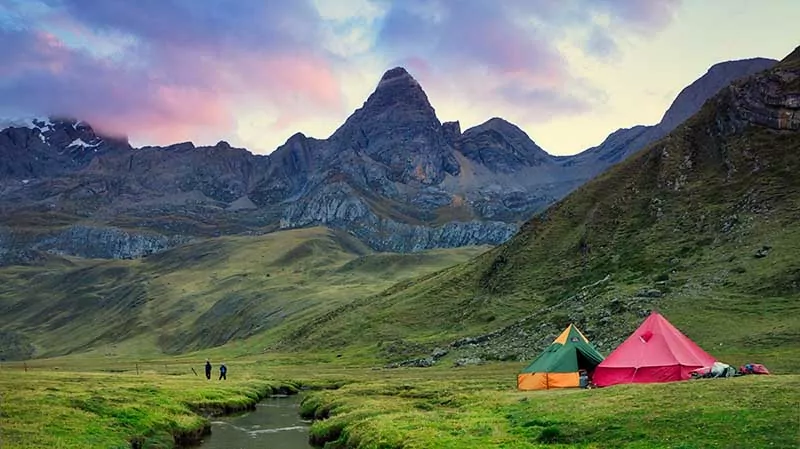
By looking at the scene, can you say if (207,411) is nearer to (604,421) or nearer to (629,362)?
(629,362)

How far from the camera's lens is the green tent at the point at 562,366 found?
173 ft

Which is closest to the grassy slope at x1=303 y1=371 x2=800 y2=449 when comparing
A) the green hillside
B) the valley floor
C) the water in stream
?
the valley floor

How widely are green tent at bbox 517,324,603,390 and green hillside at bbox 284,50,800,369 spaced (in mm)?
23598

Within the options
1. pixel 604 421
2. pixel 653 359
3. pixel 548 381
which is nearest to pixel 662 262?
pixel 548 381

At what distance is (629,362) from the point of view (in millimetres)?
49344

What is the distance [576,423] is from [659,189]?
12423cm

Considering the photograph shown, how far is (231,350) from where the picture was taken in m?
199

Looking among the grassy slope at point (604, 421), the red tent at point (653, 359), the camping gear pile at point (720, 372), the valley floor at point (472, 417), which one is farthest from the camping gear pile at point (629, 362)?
the grassy slope at point (604, 421)

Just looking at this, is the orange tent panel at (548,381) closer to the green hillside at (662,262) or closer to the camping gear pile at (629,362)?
the camping gear pile at (629,362)

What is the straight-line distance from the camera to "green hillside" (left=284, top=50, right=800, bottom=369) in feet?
309

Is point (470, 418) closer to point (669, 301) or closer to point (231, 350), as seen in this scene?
point (669, 301)

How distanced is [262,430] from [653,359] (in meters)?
31.6

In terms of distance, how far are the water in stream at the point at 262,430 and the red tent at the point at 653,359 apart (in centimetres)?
2327

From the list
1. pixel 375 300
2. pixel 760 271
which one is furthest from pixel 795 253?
pixel 375 300
